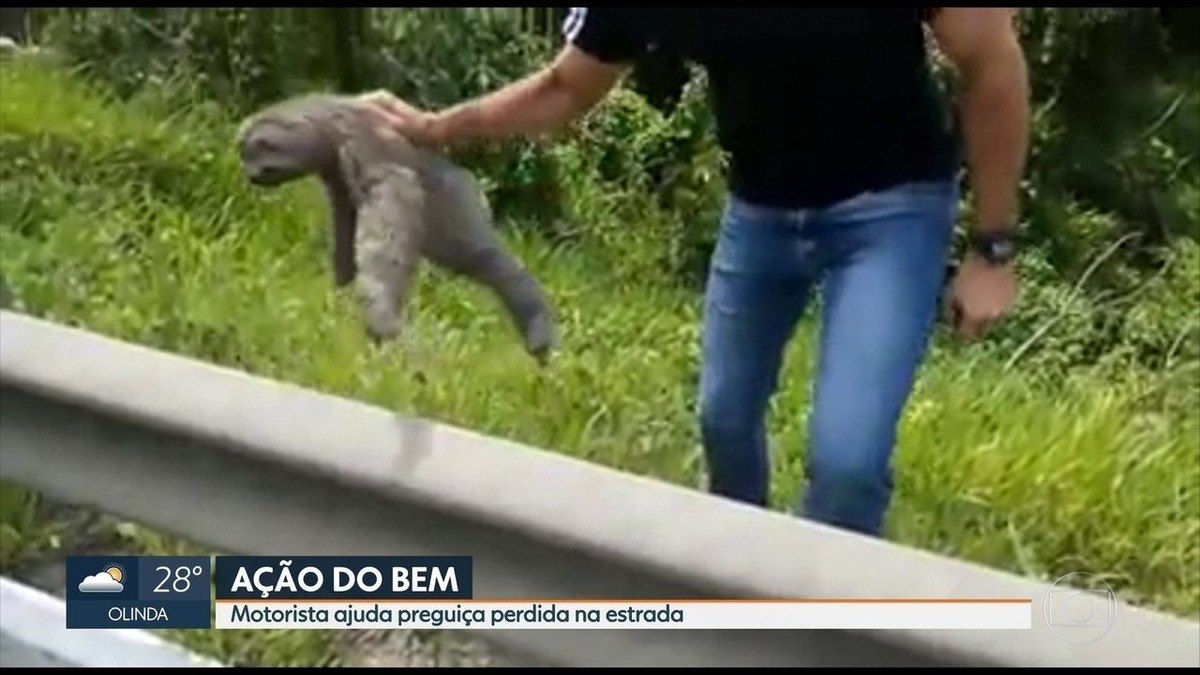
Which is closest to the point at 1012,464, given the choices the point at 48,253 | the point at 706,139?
the point at 706,139

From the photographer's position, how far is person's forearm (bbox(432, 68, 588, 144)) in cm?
283

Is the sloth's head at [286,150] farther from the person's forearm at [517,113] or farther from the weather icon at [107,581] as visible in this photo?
the weather icon at [107,581]

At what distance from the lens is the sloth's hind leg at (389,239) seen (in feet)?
9.39

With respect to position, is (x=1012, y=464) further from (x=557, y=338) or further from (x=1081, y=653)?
(x=1081, y=653)

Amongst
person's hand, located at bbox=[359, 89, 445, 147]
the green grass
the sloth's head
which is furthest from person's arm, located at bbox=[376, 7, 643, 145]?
the green grass

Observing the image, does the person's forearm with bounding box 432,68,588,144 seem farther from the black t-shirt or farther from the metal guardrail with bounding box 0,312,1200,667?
the metal guardrail with bounding box 0,312,1200,667

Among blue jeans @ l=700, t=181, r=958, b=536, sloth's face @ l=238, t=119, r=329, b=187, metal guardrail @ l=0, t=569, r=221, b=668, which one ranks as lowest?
metal guardrail @ l=0, t=569, r=221, b=668

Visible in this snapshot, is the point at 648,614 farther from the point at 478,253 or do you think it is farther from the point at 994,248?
the point at 478,253

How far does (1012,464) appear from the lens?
3.07m

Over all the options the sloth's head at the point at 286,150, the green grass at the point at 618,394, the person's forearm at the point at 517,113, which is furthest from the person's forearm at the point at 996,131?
the sloth's head at the point at 286,150

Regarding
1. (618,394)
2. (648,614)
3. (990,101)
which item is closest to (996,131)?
(990,101)

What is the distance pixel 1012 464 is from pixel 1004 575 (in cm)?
80

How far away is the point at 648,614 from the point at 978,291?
0.64 metres
